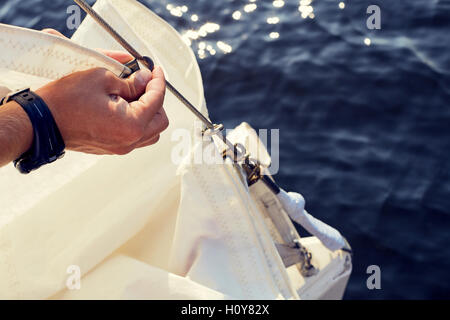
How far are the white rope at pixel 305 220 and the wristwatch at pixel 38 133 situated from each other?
4.38 ft

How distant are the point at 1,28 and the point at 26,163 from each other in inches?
15.0

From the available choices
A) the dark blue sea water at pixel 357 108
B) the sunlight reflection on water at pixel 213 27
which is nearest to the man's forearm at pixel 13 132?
the dark blue sea water at pixel 357 108

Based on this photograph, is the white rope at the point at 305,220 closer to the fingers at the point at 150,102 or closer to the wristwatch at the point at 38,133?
the fingers at the point at 150,102

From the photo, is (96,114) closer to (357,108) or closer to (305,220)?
(305,220)

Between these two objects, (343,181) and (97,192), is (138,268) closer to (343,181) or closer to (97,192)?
(97,192)

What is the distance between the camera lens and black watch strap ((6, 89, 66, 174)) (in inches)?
51.9

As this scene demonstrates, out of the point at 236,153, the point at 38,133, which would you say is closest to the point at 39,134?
the point at 38,133

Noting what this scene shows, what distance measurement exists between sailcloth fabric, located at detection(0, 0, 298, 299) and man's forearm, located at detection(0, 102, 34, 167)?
0.59ft

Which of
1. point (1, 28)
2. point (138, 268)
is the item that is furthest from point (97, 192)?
point (1, 28)

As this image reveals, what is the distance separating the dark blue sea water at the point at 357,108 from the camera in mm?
3576

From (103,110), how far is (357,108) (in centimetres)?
325

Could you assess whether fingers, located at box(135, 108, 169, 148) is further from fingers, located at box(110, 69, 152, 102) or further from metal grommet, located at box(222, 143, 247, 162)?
metal grommet, located at box(222, 143, 247, 162)

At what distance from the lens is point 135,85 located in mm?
1539
